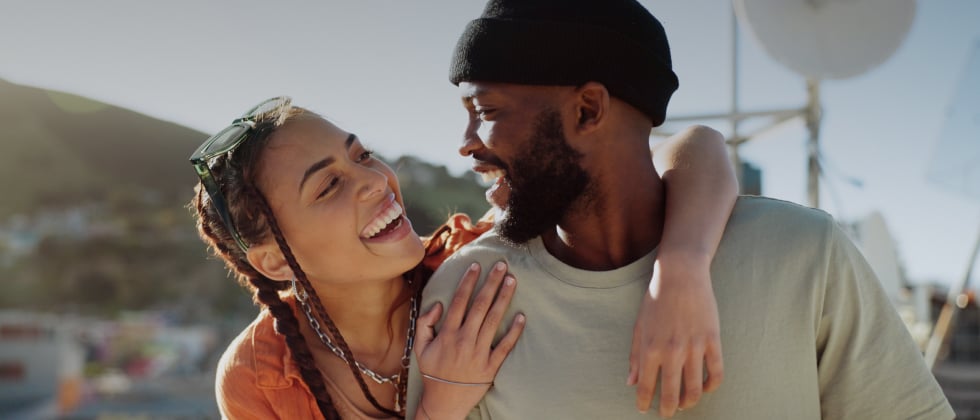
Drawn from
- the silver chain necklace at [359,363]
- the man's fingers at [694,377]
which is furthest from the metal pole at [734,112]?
the man's fingers at [694,377]

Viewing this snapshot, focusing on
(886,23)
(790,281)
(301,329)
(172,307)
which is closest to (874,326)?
(790,281)

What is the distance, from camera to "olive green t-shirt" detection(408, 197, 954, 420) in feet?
3.80

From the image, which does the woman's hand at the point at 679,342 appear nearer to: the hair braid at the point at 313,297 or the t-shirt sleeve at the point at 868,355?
the t-shirt sleeve at the point at 868,355

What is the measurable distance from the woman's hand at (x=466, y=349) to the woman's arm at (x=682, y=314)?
261 mm

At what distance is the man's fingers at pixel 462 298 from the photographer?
1.36 meters

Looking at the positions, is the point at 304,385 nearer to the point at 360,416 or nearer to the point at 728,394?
the point at 360,416

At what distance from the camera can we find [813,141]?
373 cm

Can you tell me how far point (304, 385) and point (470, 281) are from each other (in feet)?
1.68

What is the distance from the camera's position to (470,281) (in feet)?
4.53

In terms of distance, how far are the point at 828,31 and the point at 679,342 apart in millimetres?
2637

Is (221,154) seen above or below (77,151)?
above

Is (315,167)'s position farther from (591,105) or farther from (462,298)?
(591,105)

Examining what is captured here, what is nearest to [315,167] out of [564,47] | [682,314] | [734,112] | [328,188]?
[328,188]

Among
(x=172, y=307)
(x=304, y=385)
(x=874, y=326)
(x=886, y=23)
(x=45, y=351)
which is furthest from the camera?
(x=172, y=307)
